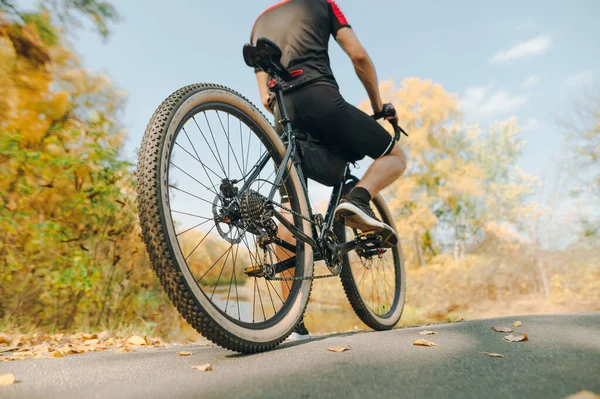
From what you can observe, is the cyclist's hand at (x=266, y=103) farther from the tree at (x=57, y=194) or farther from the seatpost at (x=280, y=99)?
the tree at (x=57, y=194)

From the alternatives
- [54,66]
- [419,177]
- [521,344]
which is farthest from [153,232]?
[419,177]

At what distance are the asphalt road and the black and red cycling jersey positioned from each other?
1.45 m

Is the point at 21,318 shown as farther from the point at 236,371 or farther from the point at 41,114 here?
the point at 236,371

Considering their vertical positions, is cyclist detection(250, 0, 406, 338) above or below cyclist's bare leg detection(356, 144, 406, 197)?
above

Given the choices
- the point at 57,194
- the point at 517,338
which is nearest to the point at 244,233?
the point at 517,338

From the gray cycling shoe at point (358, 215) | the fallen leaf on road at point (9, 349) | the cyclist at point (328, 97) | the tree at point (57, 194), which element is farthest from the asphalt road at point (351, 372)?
the tree at point (57, 194)

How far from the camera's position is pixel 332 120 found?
7.11 ft

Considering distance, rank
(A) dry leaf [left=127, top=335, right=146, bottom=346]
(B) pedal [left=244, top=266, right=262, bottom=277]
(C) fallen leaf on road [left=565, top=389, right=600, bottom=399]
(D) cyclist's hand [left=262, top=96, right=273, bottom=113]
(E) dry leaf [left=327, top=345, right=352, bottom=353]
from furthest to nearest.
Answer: (A) dry leaf [left=127, top=335, right=146, bottom=346] → (D) cyclist's hand [left=262, top=96, right=273, bottom=113] → (B) pedal [left=244, top=266, right=262, bottom=277] → (E) dry leaf [left=327, top=345, right=352, bottom=353] → (C) fallen leaf on road [left=565, top=389, right=600, bottom=399]

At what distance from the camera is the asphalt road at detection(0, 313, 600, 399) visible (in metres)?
0.95

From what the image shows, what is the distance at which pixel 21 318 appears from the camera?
13.3 feet

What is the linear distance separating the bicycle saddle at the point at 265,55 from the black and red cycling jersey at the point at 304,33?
5.9 inches

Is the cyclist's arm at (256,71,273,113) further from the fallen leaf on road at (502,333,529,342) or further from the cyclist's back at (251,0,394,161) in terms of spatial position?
the fallen leaf on road at (502,333,529,342)

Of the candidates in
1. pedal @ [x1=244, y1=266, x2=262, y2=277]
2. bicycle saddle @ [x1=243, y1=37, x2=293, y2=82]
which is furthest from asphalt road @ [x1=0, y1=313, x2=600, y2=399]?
bicycle saddle @ [x1=243, y1=37, x2=293, y2=82]

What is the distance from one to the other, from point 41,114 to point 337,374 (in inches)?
182
